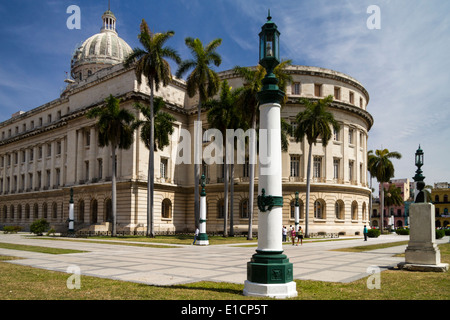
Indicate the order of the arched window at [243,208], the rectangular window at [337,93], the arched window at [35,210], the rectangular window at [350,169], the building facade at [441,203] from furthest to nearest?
the building facade at [441,203] < the arched window at [35,210] < the rectangular window at [350,169] < the rectangular window at [337,93] < the arched window at [243,208]

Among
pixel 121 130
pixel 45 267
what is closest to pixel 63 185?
pixel 121 130

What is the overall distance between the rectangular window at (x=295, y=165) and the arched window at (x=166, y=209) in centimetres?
1627

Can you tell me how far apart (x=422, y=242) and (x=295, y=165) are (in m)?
36.2

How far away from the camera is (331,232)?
50.6 m

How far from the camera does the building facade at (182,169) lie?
50.0 metres

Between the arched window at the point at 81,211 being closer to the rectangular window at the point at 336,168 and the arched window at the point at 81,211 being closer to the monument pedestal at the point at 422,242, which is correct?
the rectangular window at the point at 336,168

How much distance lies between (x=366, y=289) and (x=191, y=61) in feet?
111

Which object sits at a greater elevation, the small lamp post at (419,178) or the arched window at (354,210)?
the small lamp post at (419,178)

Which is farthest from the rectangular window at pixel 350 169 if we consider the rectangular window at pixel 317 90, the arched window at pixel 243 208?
the arched window at pixel 243 208

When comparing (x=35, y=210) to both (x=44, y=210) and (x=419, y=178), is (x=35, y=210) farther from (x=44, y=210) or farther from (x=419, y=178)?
(x=419, y=178)

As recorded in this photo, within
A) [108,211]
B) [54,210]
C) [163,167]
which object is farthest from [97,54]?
[108,211]

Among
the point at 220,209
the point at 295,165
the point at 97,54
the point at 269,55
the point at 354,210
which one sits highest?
the point at 97,54

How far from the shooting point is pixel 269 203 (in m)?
9.95

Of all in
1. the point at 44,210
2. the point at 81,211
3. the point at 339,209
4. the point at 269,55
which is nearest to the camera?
the point at 269,55
